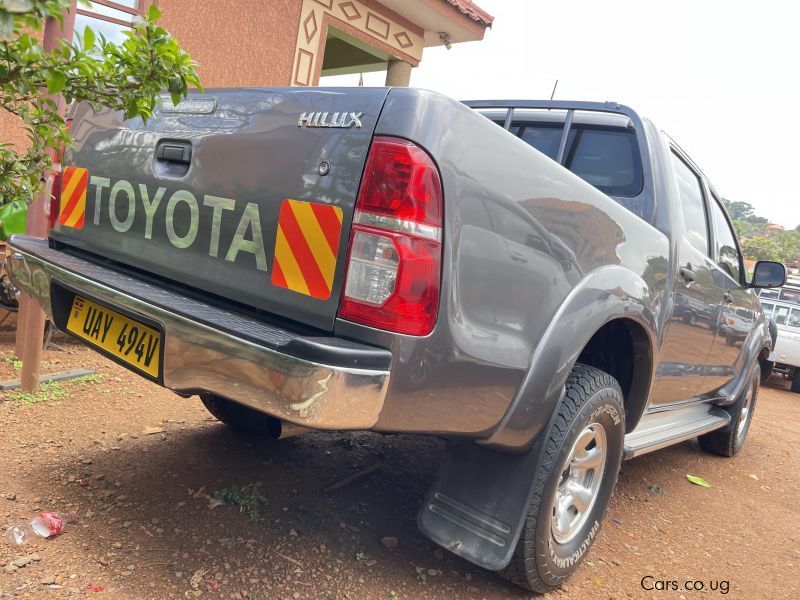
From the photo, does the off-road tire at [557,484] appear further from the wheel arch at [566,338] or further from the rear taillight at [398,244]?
the rear taillight at [398,244]

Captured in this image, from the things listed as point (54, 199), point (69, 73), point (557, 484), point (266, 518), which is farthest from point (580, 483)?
point (54, 199)

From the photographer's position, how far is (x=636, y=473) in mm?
3977

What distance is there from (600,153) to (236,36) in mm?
4791

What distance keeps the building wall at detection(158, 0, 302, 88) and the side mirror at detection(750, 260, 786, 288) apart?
16.2 ft

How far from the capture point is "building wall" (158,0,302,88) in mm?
6039

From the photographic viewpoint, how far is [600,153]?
3.12 meters

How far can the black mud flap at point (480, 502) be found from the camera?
2.01m

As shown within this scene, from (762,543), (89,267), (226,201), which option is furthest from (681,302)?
(89,267)

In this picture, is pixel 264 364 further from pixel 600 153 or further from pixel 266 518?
pixel 600 153

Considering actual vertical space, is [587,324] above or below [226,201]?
below

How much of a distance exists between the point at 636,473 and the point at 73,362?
3.62 m

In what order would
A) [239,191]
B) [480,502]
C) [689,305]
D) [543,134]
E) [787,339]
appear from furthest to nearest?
[787,339] < [543,134] < [689,305] < [480,502] < [239,191]

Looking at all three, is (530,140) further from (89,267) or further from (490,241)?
(89,267)

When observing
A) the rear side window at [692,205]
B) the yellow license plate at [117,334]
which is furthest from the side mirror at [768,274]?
the yellow license plate at [117,334]
